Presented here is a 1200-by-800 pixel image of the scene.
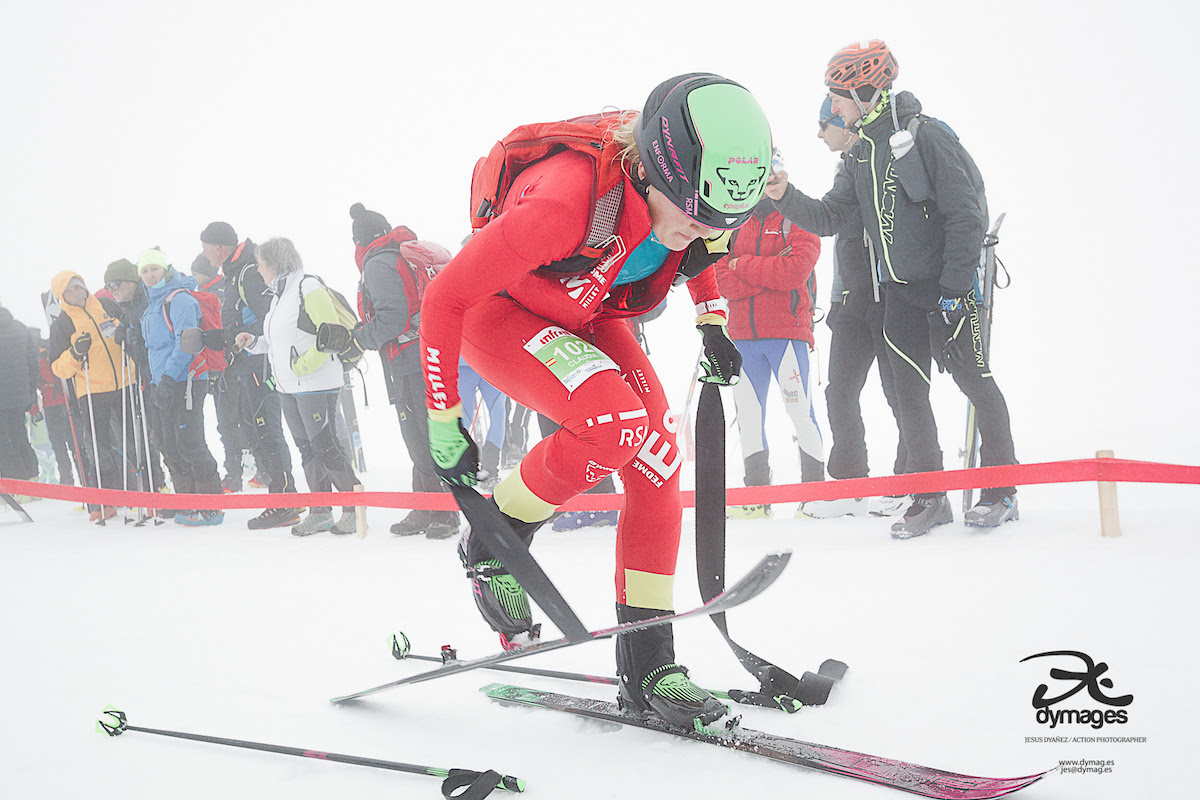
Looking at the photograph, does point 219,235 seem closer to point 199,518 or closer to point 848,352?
point 199,518

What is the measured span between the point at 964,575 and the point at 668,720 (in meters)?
1.89

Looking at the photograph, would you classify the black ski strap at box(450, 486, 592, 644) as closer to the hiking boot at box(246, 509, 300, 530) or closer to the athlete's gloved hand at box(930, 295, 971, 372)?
the athlete's gloved hand at box(930, 295, 971, 372)

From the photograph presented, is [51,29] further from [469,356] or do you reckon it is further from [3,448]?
[469,356]

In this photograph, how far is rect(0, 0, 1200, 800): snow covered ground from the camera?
2020 millimetres

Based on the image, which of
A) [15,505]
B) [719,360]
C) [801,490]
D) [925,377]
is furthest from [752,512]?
[15,505]

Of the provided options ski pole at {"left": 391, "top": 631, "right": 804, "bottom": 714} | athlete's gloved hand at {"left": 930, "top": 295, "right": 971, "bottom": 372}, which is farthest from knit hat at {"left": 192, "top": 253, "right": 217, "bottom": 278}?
athlete's gloved hand at {"left": 930, "top": 295, "right": 971, "bottom": 372}

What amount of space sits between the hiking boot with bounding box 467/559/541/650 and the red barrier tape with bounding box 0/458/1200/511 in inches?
43.7

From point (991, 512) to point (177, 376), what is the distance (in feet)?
21.2

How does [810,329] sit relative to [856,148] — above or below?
below

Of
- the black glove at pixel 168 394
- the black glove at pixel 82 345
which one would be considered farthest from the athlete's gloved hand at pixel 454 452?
the black glove at pixel 82 345

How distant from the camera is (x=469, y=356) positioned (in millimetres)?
2221

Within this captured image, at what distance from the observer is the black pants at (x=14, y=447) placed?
26.7ft

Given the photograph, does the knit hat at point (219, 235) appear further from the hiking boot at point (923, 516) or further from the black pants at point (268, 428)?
the hiking boot at point (923, 516)

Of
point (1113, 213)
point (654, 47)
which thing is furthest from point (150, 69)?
point (1113, 213)
